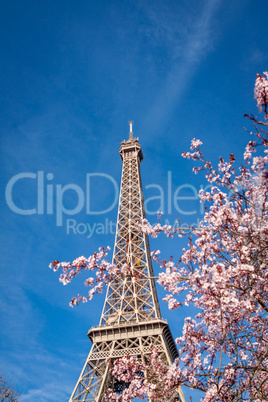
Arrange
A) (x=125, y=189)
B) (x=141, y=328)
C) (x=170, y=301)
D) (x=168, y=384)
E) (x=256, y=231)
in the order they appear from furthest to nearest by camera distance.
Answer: (x=125, y=189) < (x=141, y=328) < (x=168, y=384) < (x=170, y=301) < (x=256, y=231)

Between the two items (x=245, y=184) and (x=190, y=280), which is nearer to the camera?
(x=190, y=280)

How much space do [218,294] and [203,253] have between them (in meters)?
1.14

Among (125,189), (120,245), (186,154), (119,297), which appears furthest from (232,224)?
(125,189)

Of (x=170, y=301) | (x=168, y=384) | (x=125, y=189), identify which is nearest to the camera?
(x=170, y=301)

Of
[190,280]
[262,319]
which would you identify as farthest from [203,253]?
[262,319]

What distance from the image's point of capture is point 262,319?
26.8ft

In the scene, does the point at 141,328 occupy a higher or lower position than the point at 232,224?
higher

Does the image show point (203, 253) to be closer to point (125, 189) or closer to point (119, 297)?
point (119, 297)

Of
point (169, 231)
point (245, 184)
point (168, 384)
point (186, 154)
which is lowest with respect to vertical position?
point (168, 384)

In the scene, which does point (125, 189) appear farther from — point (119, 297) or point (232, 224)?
point (232, 224)

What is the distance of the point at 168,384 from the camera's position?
30.2ft

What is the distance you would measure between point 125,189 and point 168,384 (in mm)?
38370

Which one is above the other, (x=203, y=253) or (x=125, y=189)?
(x=125, y=189)

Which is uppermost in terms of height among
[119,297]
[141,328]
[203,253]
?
[119,297]
